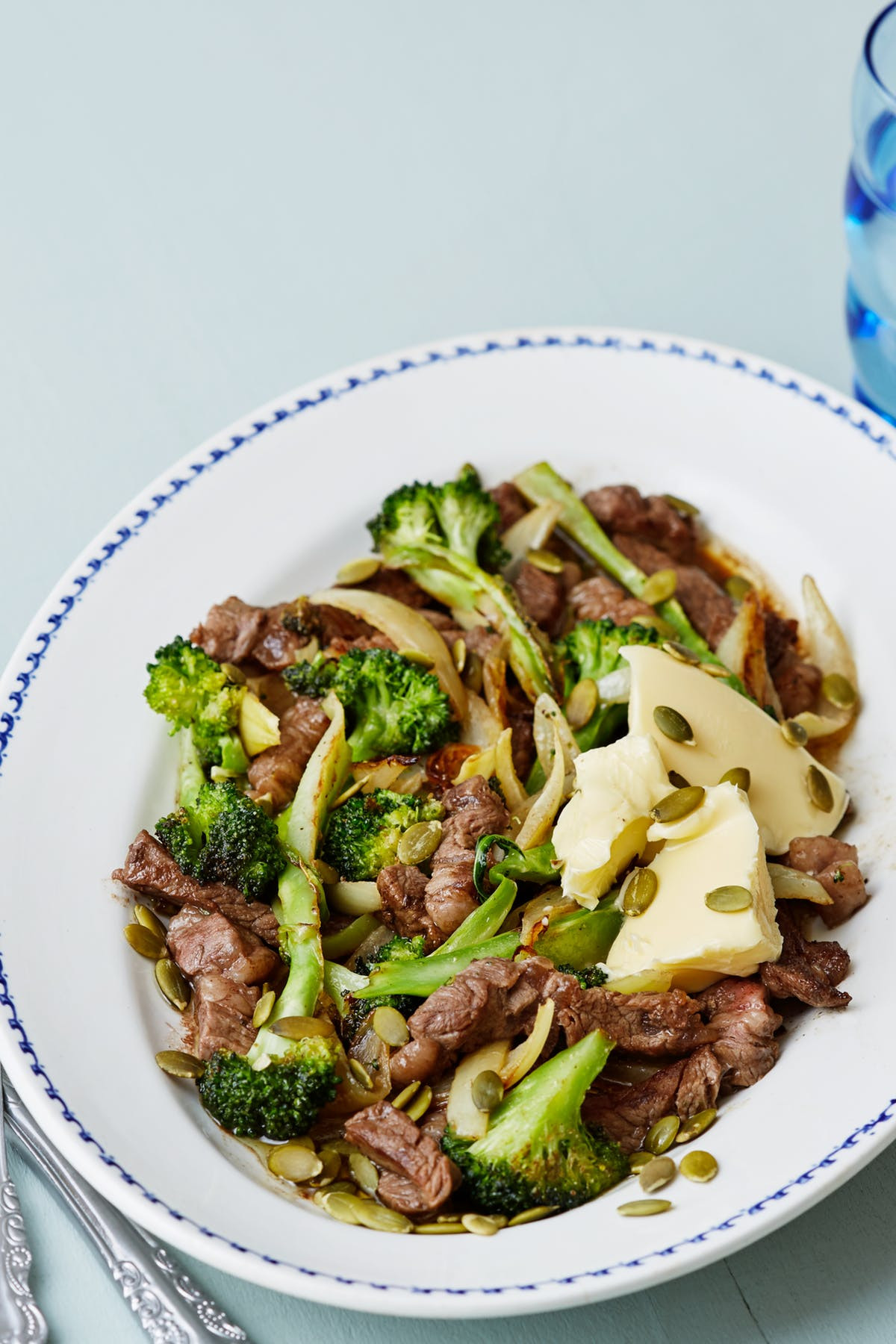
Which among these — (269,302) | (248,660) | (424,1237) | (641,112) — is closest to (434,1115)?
(424,1237)

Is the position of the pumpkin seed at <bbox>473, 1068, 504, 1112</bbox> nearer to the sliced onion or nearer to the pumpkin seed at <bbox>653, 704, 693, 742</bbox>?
the pumpkin seed at <bbox>653, 704, 693, 742</bbox>

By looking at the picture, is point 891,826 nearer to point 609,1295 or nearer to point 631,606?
point 631,606

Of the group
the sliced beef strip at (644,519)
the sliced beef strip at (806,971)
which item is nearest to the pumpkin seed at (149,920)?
the sliced beef strip at (806,971)

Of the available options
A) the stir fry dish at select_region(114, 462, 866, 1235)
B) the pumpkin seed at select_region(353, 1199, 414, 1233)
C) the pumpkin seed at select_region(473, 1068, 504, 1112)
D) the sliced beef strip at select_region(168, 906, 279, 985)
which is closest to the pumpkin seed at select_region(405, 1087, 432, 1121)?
the stir fry dish at select_region(114, 462, 866, 1235)

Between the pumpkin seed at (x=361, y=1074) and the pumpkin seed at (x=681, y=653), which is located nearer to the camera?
the pumpkin seed at (x=361, y=1074)

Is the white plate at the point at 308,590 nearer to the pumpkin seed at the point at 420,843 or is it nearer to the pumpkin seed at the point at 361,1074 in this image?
the pumpkin seed at the point at 361,1074

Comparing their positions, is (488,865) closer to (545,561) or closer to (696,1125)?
(696,1125)
